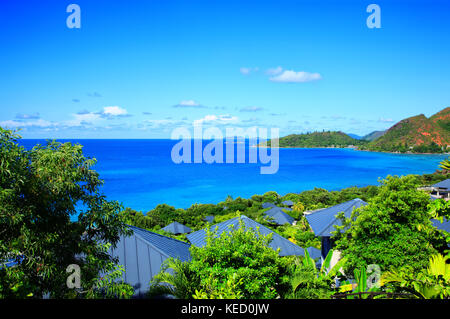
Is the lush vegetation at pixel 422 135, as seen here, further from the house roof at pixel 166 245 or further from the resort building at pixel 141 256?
the resort building at pixel 141 256

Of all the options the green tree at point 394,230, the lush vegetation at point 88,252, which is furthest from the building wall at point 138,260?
the green tree at point 394,230

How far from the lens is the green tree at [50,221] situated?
15.7ft

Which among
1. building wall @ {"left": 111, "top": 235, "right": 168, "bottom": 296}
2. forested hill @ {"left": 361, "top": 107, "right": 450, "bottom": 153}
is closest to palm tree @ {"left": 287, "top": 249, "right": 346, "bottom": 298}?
building wall @ {"left": 111, "top": 235, "right": 168, "bottom": 296}

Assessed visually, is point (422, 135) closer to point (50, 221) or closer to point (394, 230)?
point (394, 230)

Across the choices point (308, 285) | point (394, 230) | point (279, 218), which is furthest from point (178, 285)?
point (279, 218)

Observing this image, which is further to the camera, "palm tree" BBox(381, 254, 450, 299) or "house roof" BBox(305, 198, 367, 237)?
"house roof" BBox(305, 198, 367, 237)

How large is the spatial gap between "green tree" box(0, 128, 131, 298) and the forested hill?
198158 millimetres

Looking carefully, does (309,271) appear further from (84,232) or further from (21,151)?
(21,151)

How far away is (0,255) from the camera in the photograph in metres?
4.80

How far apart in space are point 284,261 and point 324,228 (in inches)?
301

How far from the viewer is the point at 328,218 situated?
50.8 feet

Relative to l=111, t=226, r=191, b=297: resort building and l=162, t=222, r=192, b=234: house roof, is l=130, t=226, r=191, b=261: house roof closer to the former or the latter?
l=111, t=226, r=191, b=297: resort building

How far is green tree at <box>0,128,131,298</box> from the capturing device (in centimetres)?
479

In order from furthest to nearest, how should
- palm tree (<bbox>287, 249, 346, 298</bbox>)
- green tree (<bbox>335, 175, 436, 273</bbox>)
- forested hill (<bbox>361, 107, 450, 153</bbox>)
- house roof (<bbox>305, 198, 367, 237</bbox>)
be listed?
1. forested hill (<bbox>361, 107, 450, 153</bbox>)
2. house roof (<bbox>305, 198, 367, 237</bbox>)
3. green tree (<bbox>335, 175, 436, 273</bbox>)
4. palm tree (<bbox>287, 249, 346, 298</bbox>)
